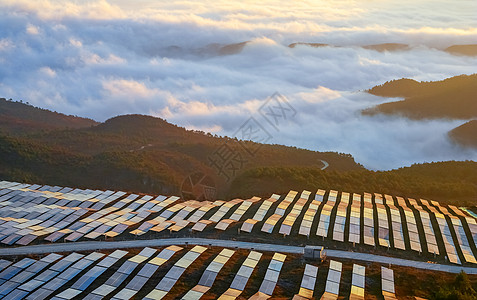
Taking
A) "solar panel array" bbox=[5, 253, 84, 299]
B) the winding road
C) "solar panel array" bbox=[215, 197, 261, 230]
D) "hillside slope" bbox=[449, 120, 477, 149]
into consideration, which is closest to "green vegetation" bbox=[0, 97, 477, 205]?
"solar panel array" bbox=[215, 197, 261, 230]

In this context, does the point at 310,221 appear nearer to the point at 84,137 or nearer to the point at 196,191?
the point at 196,191

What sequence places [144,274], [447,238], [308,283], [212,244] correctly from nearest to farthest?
1. [308,283]
2. [144,274]
3. [212,244]
4. [447,238]

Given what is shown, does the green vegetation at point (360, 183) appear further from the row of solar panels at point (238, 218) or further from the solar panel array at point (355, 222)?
the solar panel array at point (355, 222)

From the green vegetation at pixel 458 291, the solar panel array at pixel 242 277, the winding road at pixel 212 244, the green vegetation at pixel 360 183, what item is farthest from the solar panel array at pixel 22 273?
the green vegetation at pixel 360 183

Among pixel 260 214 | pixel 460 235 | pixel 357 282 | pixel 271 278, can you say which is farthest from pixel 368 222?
pixel 271 278

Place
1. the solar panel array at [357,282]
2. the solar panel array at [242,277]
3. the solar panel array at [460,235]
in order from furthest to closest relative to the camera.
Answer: the solar panel array at [460,235], the solar panel array at [357,282], the solar panel array at [242,277]

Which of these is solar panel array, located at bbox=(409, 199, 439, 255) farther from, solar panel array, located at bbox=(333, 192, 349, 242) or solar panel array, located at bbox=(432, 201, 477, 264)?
solar panel array, located at bbox=(333, 192, 349, 242)

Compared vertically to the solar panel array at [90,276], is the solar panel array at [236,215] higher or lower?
lower

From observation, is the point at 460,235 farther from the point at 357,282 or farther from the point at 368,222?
the point at 357,282
